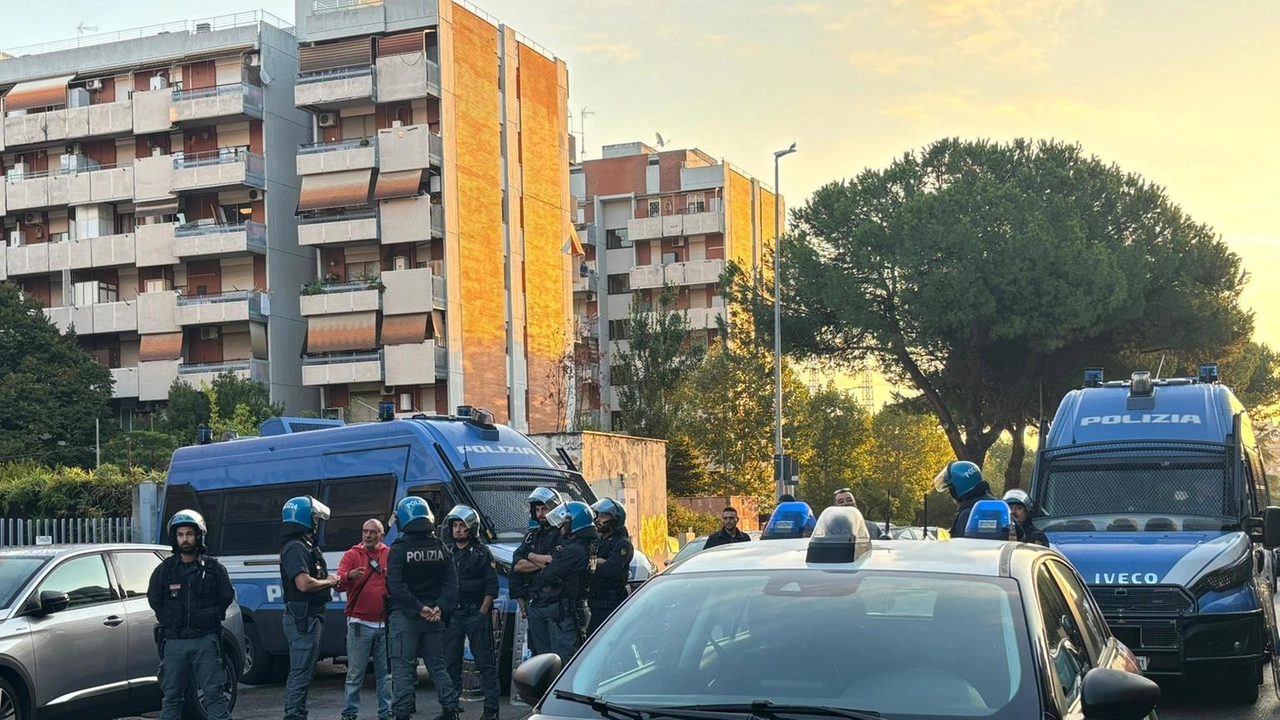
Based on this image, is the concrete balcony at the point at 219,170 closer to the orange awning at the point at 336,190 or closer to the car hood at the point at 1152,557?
the orange awning at the point at 336,190

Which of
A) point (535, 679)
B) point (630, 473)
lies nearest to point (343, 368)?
point (630, 473)

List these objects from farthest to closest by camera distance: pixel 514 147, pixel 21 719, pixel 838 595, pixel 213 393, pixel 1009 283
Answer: pixel 514 147
pixel 213 393
pixel 1009 283
pixel 21 719
pixel 838 595

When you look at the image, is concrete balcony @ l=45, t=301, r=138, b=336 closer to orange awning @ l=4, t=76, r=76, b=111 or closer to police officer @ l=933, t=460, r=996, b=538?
orange awning @ l=4, t=76, r=76, b=111

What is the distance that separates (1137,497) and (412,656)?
20.6 ft

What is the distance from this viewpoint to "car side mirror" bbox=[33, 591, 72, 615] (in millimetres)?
10414

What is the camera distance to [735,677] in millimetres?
4164

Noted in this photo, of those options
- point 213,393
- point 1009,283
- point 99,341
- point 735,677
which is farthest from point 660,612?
point 99,341

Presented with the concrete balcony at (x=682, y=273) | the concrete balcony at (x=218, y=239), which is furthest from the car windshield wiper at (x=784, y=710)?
the concrete balcony at (x=682, y=273)

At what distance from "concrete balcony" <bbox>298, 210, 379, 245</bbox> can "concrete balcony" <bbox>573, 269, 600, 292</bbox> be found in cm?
2363

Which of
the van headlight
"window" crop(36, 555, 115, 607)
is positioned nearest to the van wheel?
"window" crop(36, 555, 115, 607)

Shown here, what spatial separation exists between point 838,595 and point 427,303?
47257mm

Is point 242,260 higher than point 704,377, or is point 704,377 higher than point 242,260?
point 242,260

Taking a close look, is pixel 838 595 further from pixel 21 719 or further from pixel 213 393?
pixel 213 393

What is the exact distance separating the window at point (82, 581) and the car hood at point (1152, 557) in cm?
710
